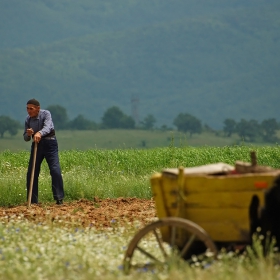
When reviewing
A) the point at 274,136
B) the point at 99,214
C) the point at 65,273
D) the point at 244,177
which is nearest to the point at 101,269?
the point at 65,273

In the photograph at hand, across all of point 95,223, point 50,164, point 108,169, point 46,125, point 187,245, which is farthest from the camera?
point 108,169

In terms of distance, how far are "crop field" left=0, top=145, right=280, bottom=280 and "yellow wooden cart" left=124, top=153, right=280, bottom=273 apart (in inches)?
7.2

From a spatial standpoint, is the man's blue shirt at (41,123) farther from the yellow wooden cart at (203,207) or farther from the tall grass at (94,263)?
the yellow wooden cart at (203,207)

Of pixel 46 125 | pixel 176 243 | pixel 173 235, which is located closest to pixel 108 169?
pixel 46 125

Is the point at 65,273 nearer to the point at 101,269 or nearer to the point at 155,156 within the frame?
the point at 101,269

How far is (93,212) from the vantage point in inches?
508

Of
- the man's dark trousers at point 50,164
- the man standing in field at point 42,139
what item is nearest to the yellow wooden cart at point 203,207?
the man standing in field at point 42,139

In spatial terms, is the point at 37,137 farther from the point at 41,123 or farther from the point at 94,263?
the point at 94,263

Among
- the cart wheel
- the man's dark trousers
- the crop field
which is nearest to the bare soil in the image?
the crop field

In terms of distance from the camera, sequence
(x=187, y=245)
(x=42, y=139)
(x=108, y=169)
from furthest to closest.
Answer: (x=108, y=169) → (x=42, y=139) → (x=187, y=245)

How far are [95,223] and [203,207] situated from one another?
16.5 feet

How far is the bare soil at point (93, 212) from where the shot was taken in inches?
462

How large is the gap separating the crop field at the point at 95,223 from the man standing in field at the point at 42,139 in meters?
0.40

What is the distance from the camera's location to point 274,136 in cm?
18438
